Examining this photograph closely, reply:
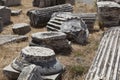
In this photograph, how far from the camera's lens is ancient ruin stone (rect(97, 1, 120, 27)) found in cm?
1083

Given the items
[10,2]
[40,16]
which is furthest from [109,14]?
[10,2]

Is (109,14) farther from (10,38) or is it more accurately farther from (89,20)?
(10,38)

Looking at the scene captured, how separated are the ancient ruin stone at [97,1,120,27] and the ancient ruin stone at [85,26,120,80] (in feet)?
6.26

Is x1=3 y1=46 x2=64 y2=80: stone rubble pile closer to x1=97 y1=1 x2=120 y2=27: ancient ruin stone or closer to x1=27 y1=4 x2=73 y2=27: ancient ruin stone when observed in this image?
x1=27 y1=4 x2=73 y2=27: ancient ruin stone

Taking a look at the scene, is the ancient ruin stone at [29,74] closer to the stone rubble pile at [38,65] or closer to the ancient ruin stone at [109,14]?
the stone rubble pile at [38,65]

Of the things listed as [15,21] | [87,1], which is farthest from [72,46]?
[87,1]

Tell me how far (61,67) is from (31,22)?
428cm

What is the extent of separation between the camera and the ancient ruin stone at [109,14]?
35.5 ft

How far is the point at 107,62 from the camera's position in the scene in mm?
6852

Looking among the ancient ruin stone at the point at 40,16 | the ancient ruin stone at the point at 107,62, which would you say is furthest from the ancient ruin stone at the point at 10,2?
the ancient ruin stone at the point at 107,62

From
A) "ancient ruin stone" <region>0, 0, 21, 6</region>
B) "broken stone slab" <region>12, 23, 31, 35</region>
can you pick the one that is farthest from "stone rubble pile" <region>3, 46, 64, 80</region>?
"ancient ruin stone" <region>0, 0, 21, 6</region>

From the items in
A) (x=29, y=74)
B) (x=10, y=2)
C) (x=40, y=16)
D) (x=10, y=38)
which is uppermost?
(x=29, y=74)

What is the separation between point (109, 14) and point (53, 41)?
3.37 meters

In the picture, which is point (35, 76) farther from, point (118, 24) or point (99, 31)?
point (118, 24)
